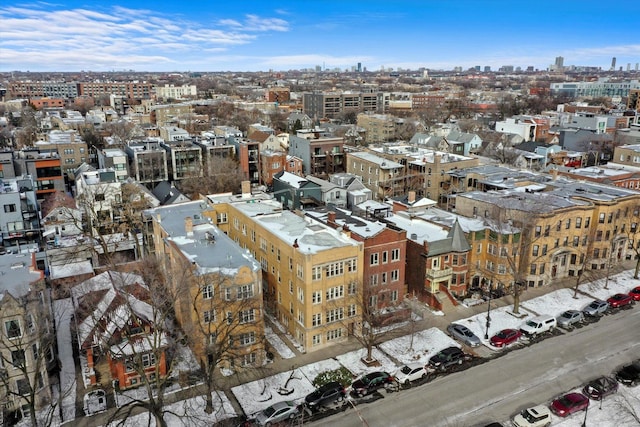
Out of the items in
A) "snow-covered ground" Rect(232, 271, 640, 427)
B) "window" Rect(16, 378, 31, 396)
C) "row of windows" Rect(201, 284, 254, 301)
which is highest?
"row of windows" Rect(201, 284, 254, 301)

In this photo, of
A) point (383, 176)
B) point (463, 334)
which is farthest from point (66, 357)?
point (383, 176)

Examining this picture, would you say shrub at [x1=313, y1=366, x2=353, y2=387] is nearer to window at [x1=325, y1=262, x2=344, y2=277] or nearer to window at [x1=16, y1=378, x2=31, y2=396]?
window at [x1=325, y1=262, x2=344, y2=277]

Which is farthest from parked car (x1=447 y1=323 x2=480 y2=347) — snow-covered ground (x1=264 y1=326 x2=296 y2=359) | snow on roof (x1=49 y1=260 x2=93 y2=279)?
snow on roof (x1=49 y1=260 x2=93 y2=279)

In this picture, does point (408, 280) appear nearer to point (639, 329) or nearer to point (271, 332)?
point (271, 332)

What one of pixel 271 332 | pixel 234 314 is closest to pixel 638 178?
pixel 271 332

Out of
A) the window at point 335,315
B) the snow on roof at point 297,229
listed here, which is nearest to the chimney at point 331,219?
the snow on roof at point 297,229

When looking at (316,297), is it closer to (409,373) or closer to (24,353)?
(409,373)

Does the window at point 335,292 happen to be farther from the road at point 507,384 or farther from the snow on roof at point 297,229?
the road at point 507,384
